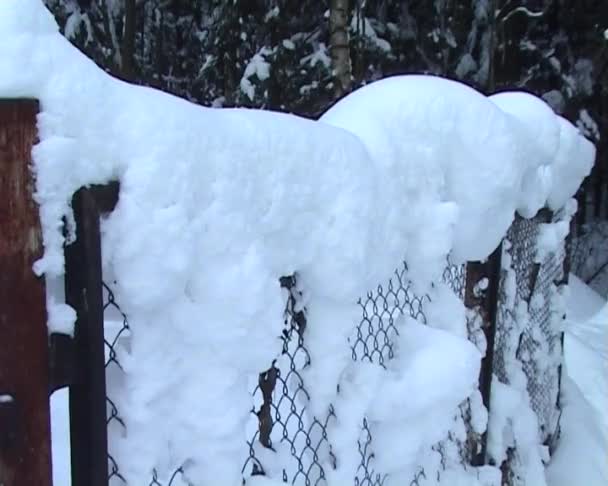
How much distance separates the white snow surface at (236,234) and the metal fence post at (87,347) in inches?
1.7

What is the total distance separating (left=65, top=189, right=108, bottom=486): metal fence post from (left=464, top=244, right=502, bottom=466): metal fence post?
78.5 inches

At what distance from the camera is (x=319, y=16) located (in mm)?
11305

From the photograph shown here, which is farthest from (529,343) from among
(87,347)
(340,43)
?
(340,43)

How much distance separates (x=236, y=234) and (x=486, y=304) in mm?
1785

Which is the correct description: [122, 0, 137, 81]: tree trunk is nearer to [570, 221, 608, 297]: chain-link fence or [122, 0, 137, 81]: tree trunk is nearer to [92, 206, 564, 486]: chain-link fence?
[92, 206, 564, 486]: chain-link fence

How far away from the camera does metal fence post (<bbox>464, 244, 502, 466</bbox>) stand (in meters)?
3.23

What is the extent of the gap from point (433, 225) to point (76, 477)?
4.82 feet

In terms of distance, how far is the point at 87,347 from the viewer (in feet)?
4.84

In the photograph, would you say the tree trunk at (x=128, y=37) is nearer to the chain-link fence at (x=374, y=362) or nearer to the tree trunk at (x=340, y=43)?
the tree trunk at (x=340, y=43)

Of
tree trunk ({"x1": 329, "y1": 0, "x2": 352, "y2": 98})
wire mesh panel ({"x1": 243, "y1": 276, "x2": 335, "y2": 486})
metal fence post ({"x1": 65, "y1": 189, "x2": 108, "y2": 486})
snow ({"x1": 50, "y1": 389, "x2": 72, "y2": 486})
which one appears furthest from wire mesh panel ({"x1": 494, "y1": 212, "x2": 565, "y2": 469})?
tree trunk ({"x1": 329, "y1": 0, "x2": 352, "y2": 98})

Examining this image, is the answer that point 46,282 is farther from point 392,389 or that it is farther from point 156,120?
point 392,389

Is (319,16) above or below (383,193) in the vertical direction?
above

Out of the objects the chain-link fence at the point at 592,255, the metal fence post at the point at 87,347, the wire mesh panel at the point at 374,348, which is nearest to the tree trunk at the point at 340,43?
the wire mesh panel at the point at 374,348

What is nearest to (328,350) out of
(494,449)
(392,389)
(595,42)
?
(392,389)
